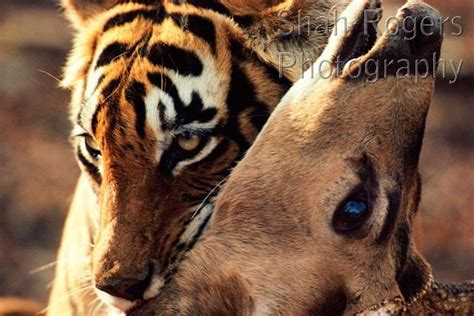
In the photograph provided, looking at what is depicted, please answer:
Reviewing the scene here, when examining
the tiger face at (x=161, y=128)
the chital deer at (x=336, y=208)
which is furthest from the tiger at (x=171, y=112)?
the chital deer at (x=336, y=208)

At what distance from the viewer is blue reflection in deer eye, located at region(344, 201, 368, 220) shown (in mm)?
3252

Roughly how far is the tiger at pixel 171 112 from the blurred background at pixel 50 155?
12.0ft

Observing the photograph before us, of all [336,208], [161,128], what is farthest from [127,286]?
[336,208]

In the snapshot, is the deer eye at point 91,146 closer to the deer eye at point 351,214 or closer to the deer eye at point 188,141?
the deer eye at point 188,141

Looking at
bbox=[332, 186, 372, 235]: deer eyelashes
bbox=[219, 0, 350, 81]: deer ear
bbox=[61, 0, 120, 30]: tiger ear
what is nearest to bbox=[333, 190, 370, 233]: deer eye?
bbox=[332, 186, 372, 235]: deer eyelashes

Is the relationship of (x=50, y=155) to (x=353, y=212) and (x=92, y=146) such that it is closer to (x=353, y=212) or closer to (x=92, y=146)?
(x=92, y=146)

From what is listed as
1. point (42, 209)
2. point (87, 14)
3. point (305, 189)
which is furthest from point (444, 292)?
point (42, 209)

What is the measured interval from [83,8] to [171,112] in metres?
0.79

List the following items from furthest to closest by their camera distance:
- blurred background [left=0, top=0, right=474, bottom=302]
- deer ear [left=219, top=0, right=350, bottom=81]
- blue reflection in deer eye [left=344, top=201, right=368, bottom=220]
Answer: blurred background [left=0, top=0, right=474, bottom=302] → deer ear [left=219, top=0, right=350, bottom=81] → blue reflection in deer eye [left=344, top=201, right=368, bottom=220]

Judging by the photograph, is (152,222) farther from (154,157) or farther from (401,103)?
(401,103)

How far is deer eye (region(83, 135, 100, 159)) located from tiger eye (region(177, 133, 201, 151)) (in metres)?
0.29

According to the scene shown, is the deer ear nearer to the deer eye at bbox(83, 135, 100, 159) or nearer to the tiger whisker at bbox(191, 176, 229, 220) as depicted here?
the tiger whisker at bbox(191, 176, 229, 220)

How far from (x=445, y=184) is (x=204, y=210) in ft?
17.5

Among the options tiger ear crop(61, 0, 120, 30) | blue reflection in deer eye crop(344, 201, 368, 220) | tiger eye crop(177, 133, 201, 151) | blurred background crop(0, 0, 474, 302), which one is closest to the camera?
blue reflection in deer eye crop(344, 201, 368, 220)
